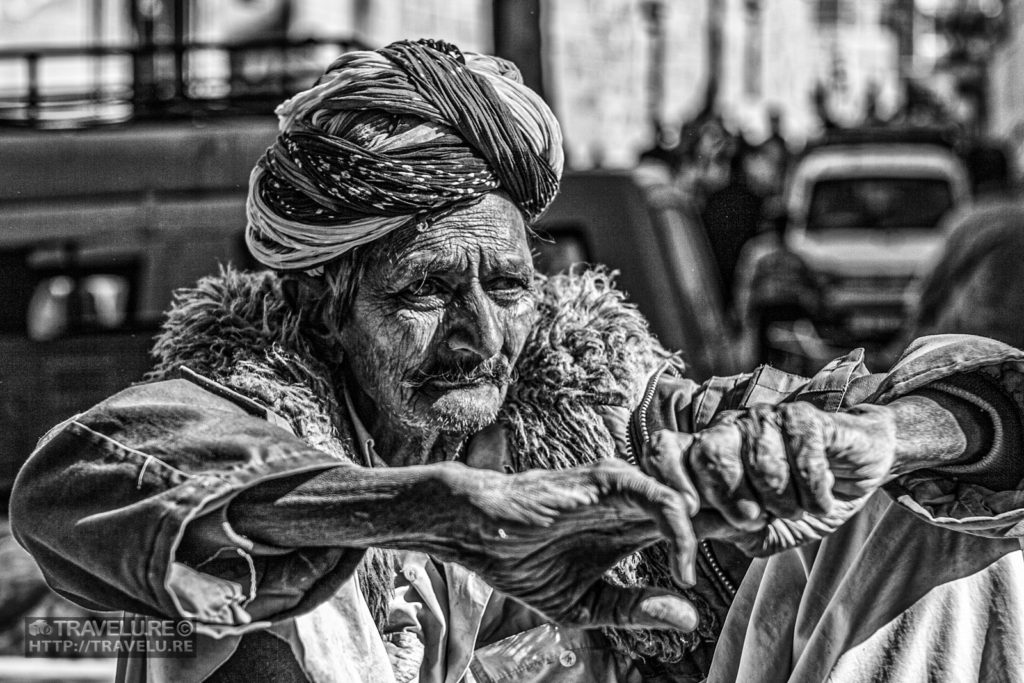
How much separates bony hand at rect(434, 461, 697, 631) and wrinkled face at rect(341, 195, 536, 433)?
1.70 feet

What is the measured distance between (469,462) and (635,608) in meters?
0.70

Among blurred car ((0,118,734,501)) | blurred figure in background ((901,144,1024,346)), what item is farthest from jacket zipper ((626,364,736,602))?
blurred figure in background ((901,144,1024,346))

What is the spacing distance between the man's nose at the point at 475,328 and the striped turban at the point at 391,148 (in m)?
0.13

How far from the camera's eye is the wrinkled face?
207 centimetres

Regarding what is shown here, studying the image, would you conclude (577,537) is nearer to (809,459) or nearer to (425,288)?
(809,459)

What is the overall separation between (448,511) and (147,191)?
4.48 metres

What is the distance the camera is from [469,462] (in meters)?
2.23

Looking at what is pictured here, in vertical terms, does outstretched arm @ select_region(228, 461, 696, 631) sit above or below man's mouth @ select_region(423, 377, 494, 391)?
above

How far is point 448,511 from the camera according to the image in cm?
156

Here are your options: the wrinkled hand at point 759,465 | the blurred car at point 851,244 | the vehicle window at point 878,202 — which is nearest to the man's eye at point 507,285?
the wrinkled hand at point 759,465

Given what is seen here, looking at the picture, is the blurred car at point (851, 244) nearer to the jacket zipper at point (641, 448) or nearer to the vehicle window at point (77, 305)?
the vehicle window at point (77, 305)

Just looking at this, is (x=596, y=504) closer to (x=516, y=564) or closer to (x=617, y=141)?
(x=516, y=564)

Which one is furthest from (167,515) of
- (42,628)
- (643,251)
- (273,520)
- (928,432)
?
(643,251)

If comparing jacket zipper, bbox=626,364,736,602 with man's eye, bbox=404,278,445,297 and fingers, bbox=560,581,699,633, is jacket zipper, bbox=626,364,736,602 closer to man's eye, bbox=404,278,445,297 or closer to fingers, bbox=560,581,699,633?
man's eye, bbox=404,278,445,297
